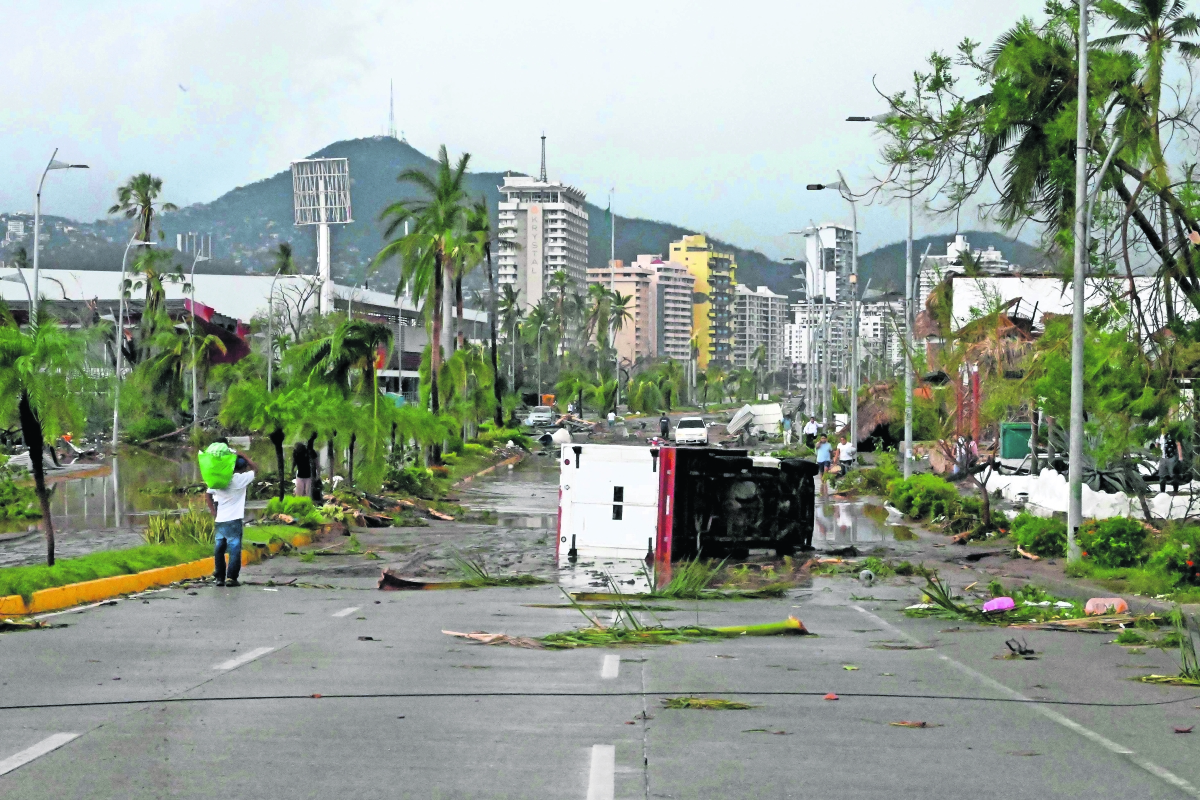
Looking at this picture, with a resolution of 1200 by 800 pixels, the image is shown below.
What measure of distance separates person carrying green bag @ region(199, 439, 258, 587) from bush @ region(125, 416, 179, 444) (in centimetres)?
5241

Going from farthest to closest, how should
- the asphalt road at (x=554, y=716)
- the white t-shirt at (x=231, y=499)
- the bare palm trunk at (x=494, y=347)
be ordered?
the bare palm trunk at (x=494, y=347) < the white t-shirt at (x=231, y=499) < the asphalt road at (x=554, y=716)

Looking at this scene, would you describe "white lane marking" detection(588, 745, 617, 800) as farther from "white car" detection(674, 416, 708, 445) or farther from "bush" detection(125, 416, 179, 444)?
"bush" detection(125, 416, 179, 444)

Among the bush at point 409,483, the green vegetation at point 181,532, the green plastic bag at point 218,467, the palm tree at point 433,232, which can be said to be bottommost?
the bush at point 409,483

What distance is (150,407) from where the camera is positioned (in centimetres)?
7338

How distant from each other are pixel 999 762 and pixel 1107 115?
16.6 metres

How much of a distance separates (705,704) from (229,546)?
10559 mm

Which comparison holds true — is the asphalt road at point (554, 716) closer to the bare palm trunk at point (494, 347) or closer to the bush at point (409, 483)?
the bush at point (409, 483)

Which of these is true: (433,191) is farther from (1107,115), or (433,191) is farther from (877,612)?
(877,612)

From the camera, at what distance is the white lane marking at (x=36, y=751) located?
7434mm

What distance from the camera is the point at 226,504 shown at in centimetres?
1816

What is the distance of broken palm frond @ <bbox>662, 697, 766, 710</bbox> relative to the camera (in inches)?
370

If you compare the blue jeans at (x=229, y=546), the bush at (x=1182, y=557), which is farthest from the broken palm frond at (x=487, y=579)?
the bush at (x=1182, y=557)

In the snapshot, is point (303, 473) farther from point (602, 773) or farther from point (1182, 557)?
point (602, 773)

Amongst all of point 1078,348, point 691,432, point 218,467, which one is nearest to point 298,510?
point 218,467
